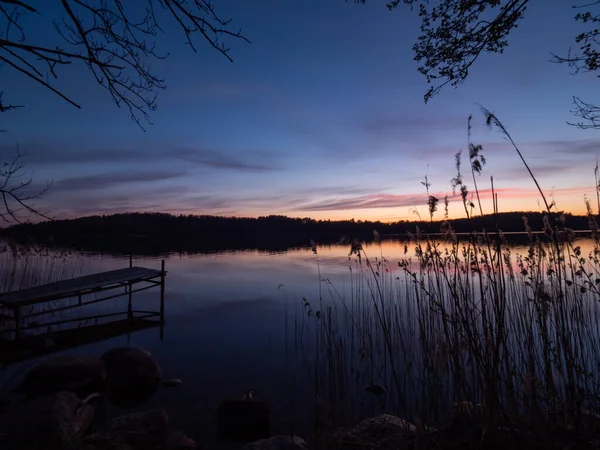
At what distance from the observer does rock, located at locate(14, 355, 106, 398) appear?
22.4 ft

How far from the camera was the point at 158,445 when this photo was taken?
4531mm

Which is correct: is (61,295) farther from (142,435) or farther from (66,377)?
(142,435)

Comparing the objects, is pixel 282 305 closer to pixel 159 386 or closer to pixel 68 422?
pixel 159 386

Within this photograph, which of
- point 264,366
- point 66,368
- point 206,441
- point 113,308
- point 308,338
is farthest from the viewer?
point 113,308

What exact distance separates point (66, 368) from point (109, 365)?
82 centimetres

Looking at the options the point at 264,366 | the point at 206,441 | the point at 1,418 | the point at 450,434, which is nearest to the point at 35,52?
the point at 1,418

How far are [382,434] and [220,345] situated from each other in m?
7.25

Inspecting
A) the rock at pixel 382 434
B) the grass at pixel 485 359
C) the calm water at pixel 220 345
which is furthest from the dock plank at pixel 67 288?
the rock at pixel 382 434

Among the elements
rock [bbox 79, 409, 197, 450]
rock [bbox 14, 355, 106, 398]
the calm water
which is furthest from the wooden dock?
rock [bbox 79, 409, 197, 450]

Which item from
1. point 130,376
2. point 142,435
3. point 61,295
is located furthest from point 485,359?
point 61,295

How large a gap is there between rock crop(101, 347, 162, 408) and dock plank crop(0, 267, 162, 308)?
11.9ft

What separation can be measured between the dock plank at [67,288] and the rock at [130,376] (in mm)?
3641

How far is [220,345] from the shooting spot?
10.5 m

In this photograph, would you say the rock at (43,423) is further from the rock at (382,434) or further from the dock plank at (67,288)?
the dock plank at (67,288)
